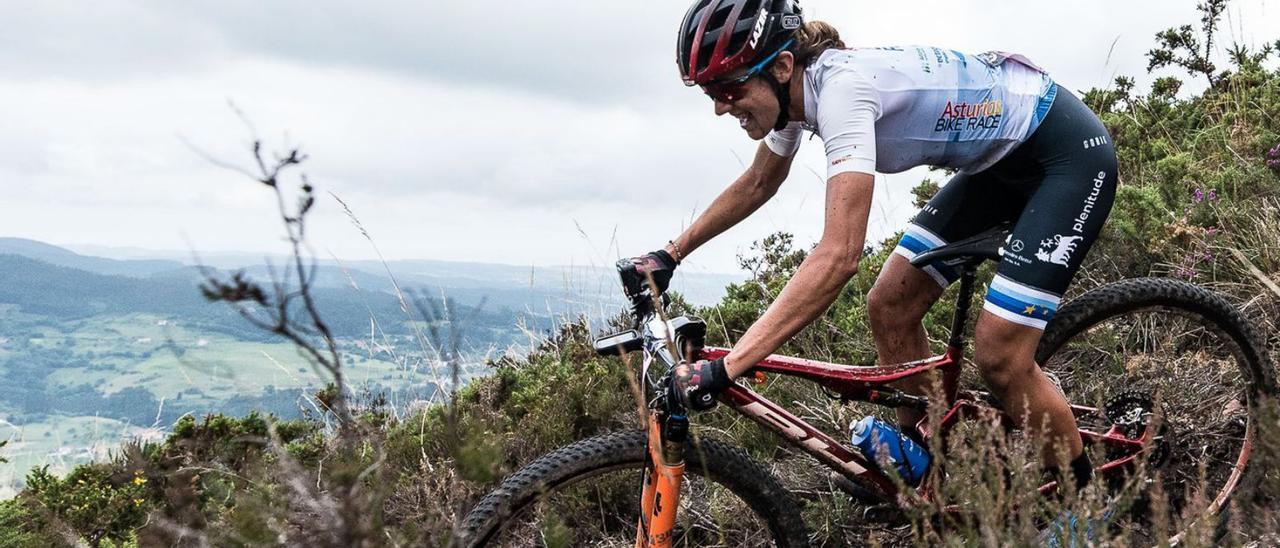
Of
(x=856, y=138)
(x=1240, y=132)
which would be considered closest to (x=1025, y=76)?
(x=856, y=138)

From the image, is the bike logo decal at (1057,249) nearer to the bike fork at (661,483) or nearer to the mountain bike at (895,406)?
the mountain bike at (895,406)

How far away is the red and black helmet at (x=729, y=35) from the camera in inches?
126

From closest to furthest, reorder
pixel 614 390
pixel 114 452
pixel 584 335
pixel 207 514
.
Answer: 1. pixel 207 514
2. pixel 614 390
3. pixel 114 452
4. pixel 584 335

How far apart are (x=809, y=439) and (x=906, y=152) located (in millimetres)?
1194

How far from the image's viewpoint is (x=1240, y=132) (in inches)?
303

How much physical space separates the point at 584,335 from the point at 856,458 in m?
4.79

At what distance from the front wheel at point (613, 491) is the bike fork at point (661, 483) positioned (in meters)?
0.07

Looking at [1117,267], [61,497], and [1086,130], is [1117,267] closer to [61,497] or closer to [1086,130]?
[1086,130]

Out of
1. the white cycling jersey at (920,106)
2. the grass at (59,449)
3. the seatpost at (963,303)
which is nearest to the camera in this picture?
the white cycling jersey at (920,106)

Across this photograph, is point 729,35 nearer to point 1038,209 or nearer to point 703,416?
point 1038,209

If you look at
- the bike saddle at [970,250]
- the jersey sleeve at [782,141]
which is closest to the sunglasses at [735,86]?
the jersey sleeve at [782,141]

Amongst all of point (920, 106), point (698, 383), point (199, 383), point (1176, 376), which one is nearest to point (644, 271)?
point (698, 383)

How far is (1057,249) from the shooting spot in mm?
3373

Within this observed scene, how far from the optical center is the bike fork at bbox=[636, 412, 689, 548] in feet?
9.71
